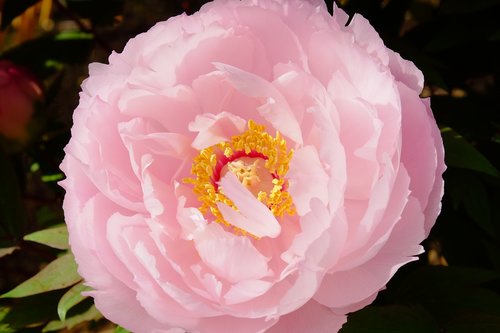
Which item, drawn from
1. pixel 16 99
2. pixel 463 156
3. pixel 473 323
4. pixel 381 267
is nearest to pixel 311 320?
pixel 381 267

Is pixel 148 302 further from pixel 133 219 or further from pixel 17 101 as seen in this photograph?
pixel 17 101

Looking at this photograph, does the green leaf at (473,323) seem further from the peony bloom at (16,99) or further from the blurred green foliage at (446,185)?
the peony bloom at (16,99)

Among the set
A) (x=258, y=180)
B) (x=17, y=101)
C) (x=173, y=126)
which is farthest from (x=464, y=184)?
(x=17, y=101)

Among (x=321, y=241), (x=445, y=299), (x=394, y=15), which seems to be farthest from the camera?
(x=394, y=15)

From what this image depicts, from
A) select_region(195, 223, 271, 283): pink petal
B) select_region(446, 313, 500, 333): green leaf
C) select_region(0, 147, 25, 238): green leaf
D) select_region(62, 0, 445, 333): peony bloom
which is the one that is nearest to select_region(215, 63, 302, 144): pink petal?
select_region(62, 0, 445, 333): peony bloom

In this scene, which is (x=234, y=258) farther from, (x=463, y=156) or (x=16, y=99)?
(x=16, y=99)

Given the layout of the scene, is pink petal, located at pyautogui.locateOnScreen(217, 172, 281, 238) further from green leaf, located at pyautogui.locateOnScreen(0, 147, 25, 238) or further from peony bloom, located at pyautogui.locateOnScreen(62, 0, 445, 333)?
green leaf, located at pyautogui.locateOnScreen(0, 147, 25, 238)
